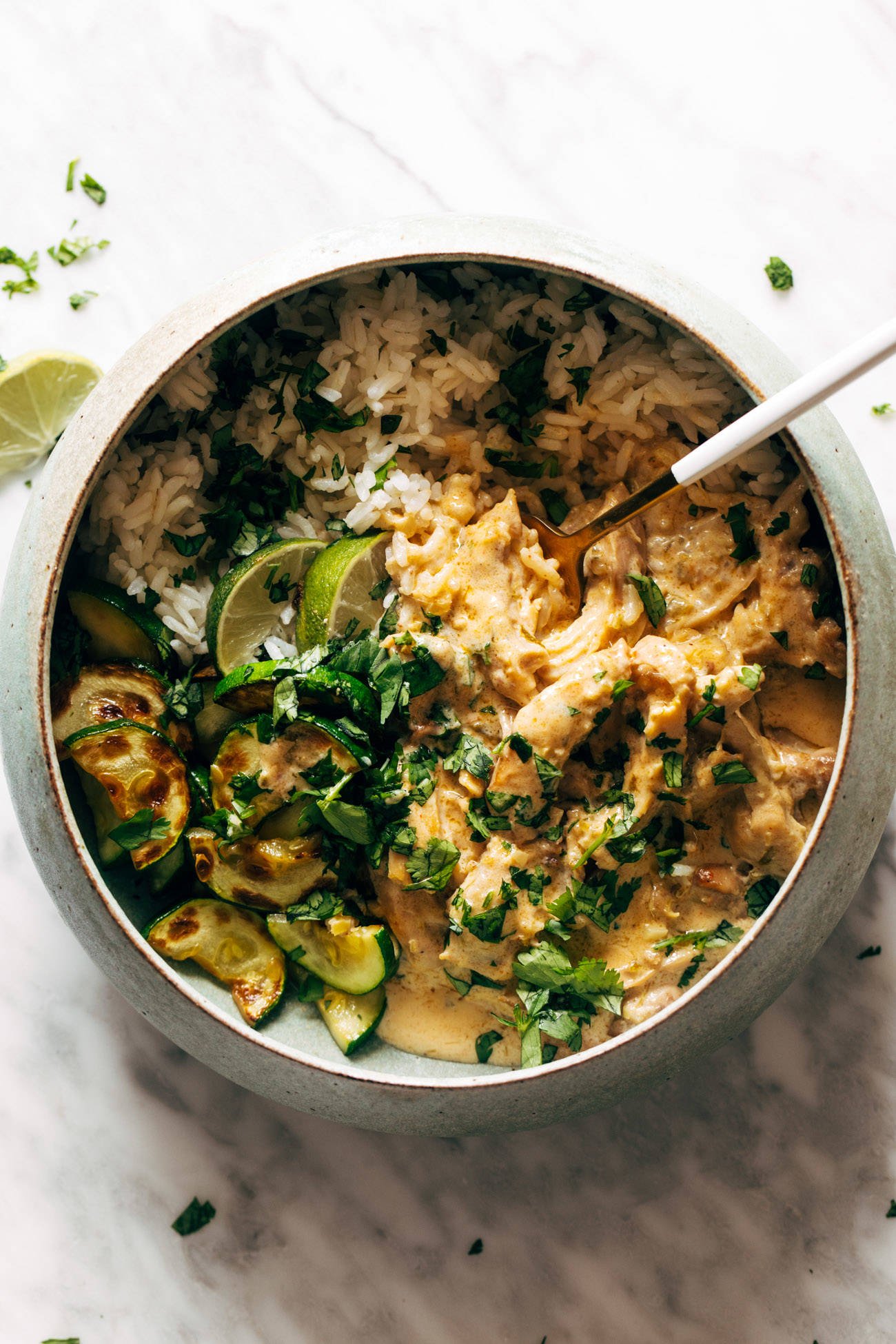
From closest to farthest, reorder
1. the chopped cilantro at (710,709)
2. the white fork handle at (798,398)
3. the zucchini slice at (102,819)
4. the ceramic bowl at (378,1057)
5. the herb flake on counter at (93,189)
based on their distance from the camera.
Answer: the white fork handle at (798,398)
the ceramic bowl at (378,1057)
the chopped cilantro at (710,709)
the zucchini slice at (102,819)
the herb flake on counter at (93,189)

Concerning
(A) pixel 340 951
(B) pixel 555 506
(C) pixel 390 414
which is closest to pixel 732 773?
(B) pixel 555 506

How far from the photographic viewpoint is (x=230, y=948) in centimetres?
200

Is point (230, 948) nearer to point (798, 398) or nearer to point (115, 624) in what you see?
point (115, 624)

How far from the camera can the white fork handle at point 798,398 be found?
158 centimetres

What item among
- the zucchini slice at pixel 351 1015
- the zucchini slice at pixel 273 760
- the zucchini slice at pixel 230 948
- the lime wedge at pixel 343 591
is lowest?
the zucchini slice at pixel 230 948

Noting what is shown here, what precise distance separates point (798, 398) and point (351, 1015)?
1.24 m

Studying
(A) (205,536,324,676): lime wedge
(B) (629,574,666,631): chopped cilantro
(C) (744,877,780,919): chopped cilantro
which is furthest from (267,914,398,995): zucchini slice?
(B) (629,574,666,631): chopped cilantro

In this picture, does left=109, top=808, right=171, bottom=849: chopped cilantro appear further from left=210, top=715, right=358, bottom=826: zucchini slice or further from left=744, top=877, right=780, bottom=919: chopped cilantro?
left=744, top=877, right=780, bottom=919: chopped cilantro

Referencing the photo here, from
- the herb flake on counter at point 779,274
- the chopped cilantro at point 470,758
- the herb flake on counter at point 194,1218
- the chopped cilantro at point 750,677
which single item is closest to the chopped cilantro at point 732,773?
the chopped cilantro at point 750,677

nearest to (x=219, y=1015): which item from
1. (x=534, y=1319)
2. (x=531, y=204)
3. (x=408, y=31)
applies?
(x=534, y=1319)

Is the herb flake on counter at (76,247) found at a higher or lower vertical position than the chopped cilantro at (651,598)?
lower

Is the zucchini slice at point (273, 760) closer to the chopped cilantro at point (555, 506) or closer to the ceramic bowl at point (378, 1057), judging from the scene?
the ceramic bowl at point (378, 1057)

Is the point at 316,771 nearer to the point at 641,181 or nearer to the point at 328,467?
the point at 328,467

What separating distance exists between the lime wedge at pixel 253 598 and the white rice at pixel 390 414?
0.13 ft
